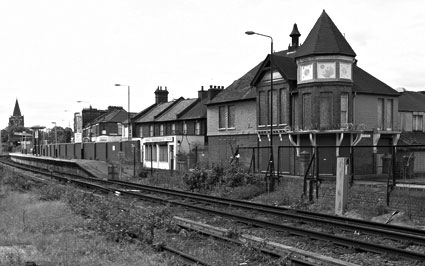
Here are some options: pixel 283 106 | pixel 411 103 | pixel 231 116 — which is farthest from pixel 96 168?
pixel 411 103

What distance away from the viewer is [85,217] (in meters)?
15.3

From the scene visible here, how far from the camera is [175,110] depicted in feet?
181

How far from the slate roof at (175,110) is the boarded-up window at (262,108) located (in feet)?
59.7

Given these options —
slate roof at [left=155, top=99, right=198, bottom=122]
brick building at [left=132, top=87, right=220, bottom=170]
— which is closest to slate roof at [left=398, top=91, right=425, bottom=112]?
brick building at [left=132, top=87, right=220, bottom=170]

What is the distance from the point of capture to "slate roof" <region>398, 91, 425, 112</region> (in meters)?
38.9

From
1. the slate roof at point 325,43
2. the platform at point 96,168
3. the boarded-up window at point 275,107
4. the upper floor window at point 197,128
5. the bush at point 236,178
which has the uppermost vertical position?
the slate roof at point 325,43

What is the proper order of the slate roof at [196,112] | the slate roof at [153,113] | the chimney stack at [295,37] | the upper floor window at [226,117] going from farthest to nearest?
the slate roof at [153,113] → the slate roof at [196,112] → the chimney stack at [295,37] → the upper floor window at [226,117]

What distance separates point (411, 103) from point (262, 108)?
49.9 feet

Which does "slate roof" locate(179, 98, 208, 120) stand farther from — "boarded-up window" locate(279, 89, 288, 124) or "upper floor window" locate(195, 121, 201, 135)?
"boarded-up window" locate(279, 89, 288, 124)

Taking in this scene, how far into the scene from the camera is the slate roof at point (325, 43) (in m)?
→ 28.2

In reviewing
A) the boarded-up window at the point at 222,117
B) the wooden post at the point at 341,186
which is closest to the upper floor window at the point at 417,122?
the boarded-up window at the point at 222,117

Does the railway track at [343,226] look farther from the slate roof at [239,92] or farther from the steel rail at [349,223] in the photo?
the slate roof at [239,92]

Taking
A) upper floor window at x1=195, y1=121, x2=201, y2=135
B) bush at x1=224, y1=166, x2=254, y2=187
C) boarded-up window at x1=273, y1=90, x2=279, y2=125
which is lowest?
bush at x1=224, y1=166, x2=254, y2=187

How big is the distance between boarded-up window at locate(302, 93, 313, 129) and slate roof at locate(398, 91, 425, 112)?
1255cm
